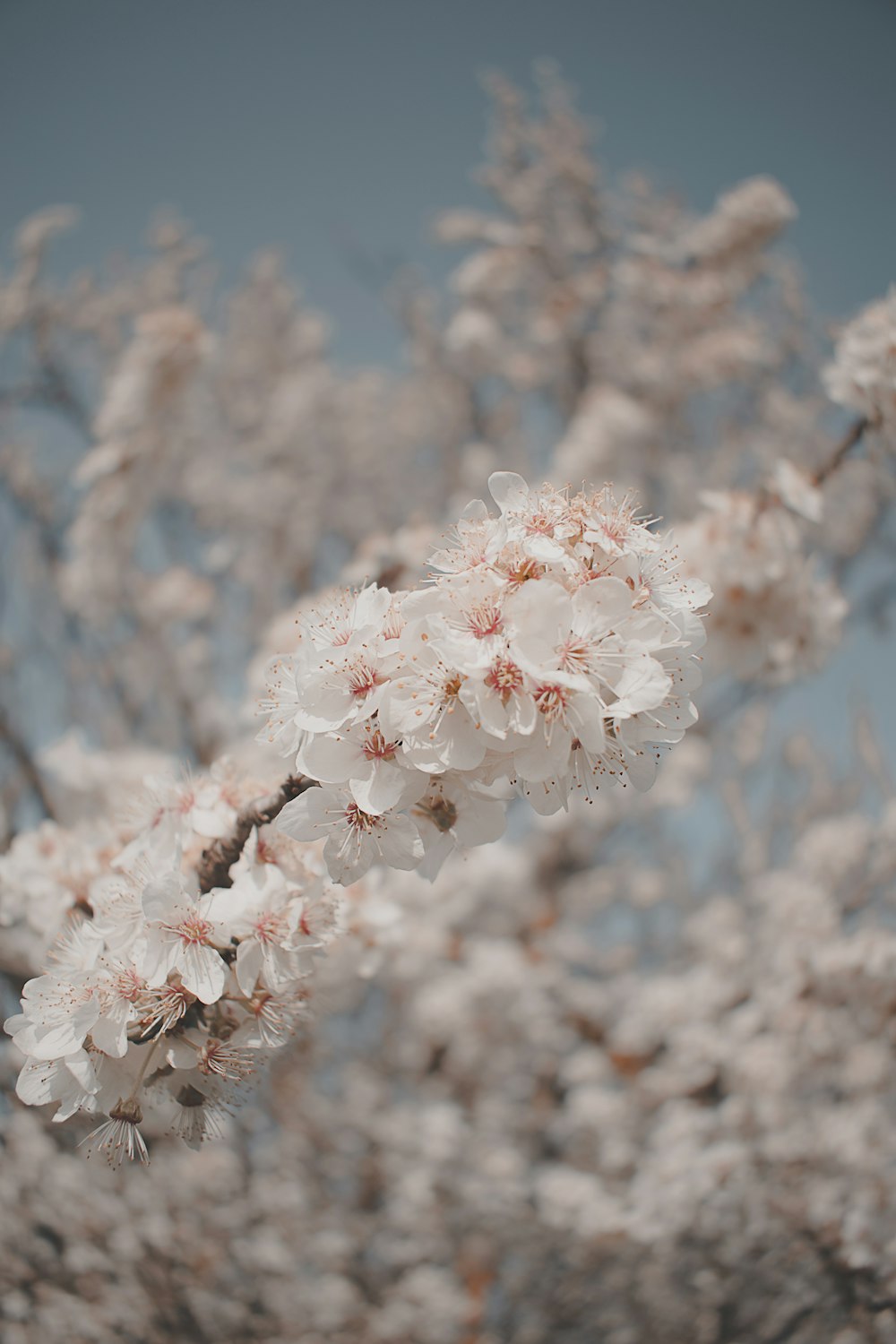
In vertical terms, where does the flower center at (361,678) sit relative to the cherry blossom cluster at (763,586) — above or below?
below

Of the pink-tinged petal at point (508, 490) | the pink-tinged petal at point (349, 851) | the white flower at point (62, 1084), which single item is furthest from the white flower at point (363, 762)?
the white flower at point (62, 1084)

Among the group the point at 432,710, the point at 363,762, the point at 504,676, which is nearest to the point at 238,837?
the point at 363,762

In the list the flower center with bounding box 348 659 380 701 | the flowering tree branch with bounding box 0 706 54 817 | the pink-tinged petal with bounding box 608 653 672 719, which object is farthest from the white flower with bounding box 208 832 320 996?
the flowering tree branch with bounding box 0 706 54 817

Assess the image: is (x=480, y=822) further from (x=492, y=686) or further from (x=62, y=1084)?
(x=62, y=1084)

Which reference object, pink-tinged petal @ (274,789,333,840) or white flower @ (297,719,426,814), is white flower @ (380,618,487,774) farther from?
pink-tinged petal @ (274,789,333,840)

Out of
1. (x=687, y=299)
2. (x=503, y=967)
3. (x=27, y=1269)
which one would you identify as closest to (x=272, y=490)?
(x=687, y=299)

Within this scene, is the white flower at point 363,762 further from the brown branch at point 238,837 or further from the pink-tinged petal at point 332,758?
the brown branch at point 238,837
